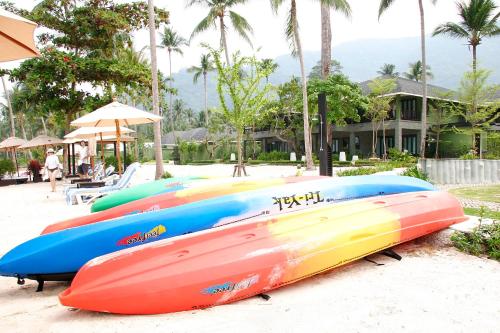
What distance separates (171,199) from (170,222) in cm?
120

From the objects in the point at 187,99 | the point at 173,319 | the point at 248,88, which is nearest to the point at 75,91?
the point at 248,88

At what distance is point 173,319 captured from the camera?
300cm

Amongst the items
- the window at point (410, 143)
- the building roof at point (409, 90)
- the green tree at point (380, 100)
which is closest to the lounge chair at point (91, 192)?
the green tree at point (380, 100)

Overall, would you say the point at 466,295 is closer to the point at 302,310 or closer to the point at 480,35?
the point at 302,310

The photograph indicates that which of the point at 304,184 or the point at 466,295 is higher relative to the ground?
the point at 304,184

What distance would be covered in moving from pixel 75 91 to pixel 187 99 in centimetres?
18073

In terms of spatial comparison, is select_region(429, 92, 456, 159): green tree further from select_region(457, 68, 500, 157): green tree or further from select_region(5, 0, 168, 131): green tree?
select_region(5, 0, 168, 131): green tree

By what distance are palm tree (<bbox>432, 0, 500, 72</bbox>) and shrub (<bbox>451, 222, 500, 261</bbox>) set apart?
95.3 ft

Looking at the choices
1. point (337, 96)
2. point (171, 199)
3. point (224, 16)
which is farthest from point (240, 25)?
point (171, 199)

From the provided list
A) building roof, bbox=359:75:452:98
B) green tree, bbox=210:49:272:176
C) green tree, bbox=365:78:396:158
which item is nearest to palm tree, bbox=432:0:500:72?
building roof, bbox=359:75:452:98

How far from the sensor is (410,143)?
32656 mm

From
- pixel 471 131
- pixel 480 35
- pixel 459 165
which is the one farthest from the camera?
pixel 480 35

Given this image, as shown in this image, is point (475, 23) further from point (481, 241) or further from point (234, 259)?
point (234, 259)

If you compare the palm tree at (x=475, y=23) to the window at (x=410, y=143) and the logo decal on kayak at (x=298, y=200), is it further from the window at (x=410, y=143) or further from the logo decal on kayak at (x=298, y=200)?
the logo decal on kayak at (x=298, y=200)
